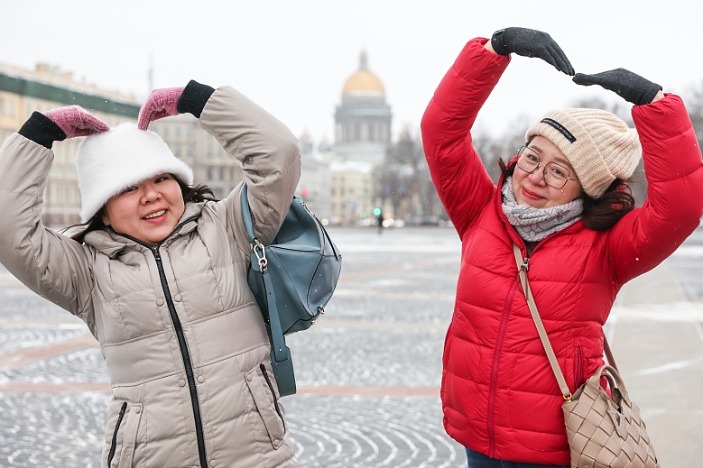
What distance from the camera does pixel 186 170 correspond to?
2.59 m

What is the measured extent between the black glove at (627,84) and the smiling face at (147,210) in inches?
45.1

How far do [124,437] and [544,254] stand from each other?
1240 mm

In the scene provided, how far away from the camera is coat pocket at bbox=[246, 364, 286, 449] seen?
95.0 inches

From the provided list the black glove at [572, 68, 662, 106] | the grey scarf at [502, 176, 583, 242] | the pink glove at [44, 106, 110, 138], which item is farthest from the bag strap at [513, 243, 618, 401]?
the pink glove at [44, 106, 110, 138]

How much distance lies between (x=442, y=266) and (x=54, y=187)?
145ft

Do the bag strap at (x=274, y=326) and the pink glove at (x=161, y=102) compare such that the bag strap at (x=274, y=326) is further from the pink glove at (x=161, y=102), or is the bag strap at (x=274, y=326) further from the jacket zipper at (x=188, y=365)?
the pink glove at (x=161, y=102)

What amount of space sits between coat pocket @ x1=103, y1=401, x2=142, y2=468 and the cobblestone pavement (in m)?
2.16

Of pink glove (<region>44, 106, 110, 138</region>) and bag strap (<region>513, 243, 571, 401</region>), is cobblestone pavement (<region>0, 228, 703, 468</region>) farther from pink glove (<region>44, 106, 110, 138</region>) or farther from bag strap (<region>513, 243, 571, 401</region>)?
pink glove (<region>44, 106, 110, 138</region>)

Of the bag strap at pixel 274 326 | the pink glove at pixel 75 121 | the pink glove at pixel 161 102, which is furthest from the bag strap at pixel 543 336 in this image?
the pink glove at pixel 75 121

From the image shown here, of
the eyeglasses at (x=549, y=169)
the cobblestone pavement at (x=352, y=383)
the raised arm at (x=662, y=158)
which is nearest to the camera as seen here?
the raised arm at (x=662, y=158)

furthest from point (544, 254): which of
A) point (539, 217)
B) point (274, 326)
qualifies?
point (274, 326)

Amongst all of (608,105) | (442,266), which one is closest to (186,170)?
(442,266)

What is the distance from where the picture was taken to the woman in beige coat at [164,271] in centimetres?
236

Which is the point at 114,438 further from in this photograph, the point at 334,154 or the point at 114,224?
the point at 334,154
